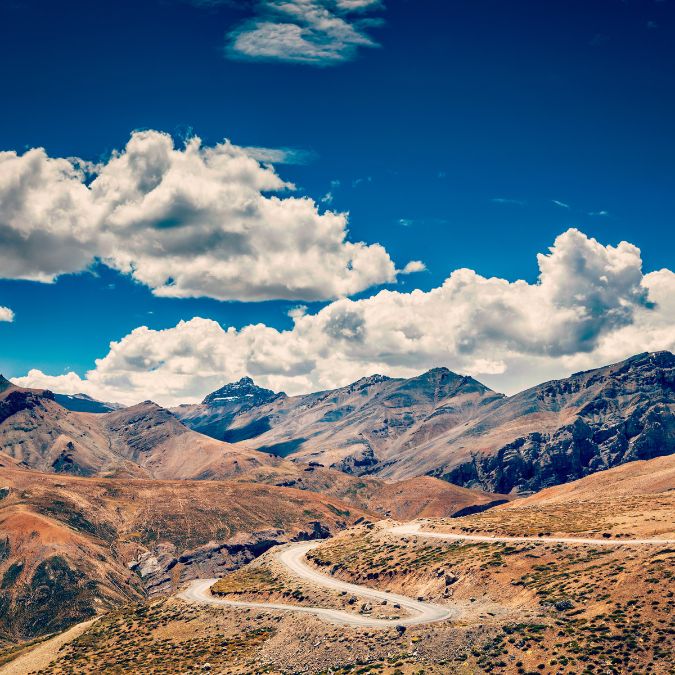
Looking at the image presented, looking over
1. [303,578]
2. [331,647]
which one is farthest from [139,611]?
[331,647]

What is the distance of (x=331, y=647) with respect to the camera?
76125 millimetres

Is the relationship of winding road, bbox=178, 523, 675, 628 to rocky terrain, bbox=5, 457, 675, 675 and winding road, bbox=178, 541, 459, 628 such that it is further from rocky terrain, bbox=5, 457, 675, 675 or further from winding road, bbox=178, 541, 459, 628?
rocky terrain, bbox=5, 457, 675, 675

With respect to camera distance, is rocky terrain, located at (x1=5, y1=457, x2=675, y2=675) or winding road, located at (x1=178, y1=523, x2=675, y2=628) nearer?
rocky terrain, located at (x1=5, y1=457, x2=675, y2=675)

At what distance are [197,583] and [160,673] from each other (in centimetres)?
6064

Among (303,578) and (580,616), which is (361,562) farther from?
(580,616)

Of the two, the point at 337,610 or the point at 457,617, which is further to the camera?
the point at 337,610

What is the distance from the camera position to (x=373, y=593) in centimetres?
10294

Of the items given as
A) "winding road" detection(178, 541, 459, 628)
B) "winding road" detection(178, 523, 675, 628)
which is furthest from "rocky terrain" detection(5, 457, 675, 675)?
"winding road" detection(178, 541, 459, 628)

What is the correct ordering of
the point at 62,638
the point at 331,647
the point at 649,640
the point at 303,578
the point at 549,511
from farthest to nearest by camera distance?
the point at 549,511
the point at 303,578
the point at 62,638
the point at 331,647
the point at 649,640

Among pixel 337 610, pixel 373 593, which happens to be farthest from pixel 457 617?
pixel 373 593

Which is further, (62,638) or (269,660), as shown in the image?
(62,638)

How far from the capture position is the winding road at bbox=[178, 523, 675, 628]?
3322 inches

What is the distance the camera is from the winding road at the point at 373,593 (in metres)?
84.4

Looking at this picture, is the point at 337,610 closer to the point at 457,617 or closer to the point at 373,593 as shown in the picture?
the point at 373,593
